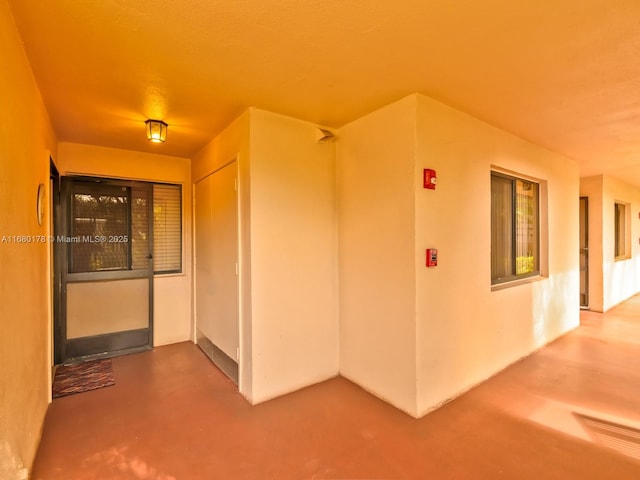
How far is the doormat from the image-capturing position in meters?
2.82

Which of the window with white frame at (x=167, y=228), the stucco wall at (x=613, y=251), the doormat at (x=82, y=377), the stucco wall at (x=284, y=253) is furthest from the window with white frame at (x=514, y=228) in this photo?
the doormat at (x=82, y=377)

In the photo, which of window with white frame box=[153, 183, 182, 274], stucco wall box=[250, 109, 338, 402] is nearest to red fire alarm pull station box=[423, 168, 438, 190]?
stucco wall box=[250, 109, 338, 402]

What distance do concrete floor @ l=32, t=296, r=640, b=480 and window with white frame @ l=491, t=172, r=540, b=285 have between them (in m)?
1.05

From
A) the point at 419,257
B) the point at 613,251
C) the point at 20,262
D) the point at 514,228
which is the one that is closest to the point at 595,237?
the point at 613,251

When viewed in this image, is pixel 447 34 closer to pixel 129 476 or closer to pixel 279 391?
pixel 279 391

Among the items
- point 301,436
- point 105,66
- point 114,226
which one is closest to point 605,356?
point 301,436

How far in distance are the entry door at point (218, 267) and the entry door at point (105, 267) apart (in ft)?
2.14

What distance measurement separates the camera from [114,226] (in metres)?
3.71

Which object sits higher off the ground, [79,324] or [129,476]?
[79,324]

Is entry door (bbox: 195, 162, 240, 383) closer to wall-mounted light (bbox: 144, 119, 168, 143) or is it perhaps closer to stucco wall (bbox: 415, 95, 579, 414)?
wall-mounted light (bbox: 144, 119, 168, 143)

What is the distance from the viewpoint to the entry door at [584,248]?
5438 millimetres

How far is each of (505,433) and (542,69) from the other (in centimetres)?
242

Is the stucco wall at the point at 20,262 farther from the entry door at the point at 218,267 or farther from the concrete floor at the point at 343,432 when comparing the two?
the entry door at the point at 218,267

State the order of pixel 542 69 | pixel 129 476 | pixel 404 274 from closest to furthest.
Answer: pixel 129 476, pixel 542 69, pixel 404 274
